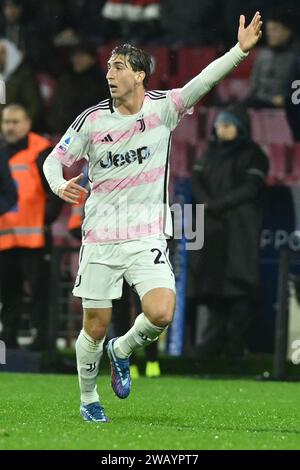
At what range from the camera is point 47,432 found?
7.93 metres

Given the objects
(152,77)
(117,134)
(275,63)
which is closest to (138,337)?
(117,134)

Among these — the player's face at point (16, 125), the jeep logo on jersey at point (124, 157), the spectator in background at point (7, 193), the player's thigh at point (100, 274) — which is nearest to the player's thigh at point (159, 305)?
the player's thigh at point (100, 274)

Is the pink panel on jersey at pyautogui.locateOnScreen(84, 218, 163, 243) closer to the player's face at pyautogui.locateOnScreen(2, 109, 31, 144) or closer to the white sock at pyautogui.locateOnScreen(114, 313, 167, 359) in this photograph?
the white sock at pyautogui.locateOnScreen(114, 313, 167, 359)

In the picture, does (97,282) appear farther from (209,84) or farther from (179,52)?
(179,52)

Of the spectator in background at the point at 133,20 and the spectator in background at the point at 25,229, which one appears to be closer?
the spectator in background at the point at 25,229

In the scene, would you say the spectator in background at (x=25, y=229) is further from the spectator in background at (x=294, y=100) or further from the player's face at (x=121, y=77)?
the player's face at (x=121, y=77)

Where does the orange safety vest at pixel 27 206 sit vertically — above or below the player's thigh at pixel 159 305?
above

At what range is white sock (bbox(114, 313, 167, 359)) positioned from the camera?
8.64 metres

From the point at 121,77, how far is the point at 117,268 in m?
1.15

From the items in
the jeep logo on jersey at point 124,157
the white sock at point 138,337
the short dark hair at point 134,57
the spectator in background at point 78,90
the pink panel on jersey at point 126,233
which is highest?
the spectator in background at point 78,90

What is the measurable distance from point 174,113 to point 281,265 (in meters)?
4.67

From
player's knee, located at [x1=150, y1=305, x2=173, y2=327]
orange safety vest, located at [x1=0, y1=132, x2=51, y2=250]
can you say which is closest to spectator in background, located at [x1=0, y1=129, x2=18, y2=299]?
orange safety vest, located at [x1=0, y1=132, x2=51, y2=250]

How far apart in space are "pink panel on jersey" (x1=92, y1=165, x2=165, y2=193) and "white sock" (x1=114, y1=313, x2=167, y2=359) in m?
→ 0.78

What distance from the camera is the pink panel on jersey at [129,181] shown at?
8750mm
